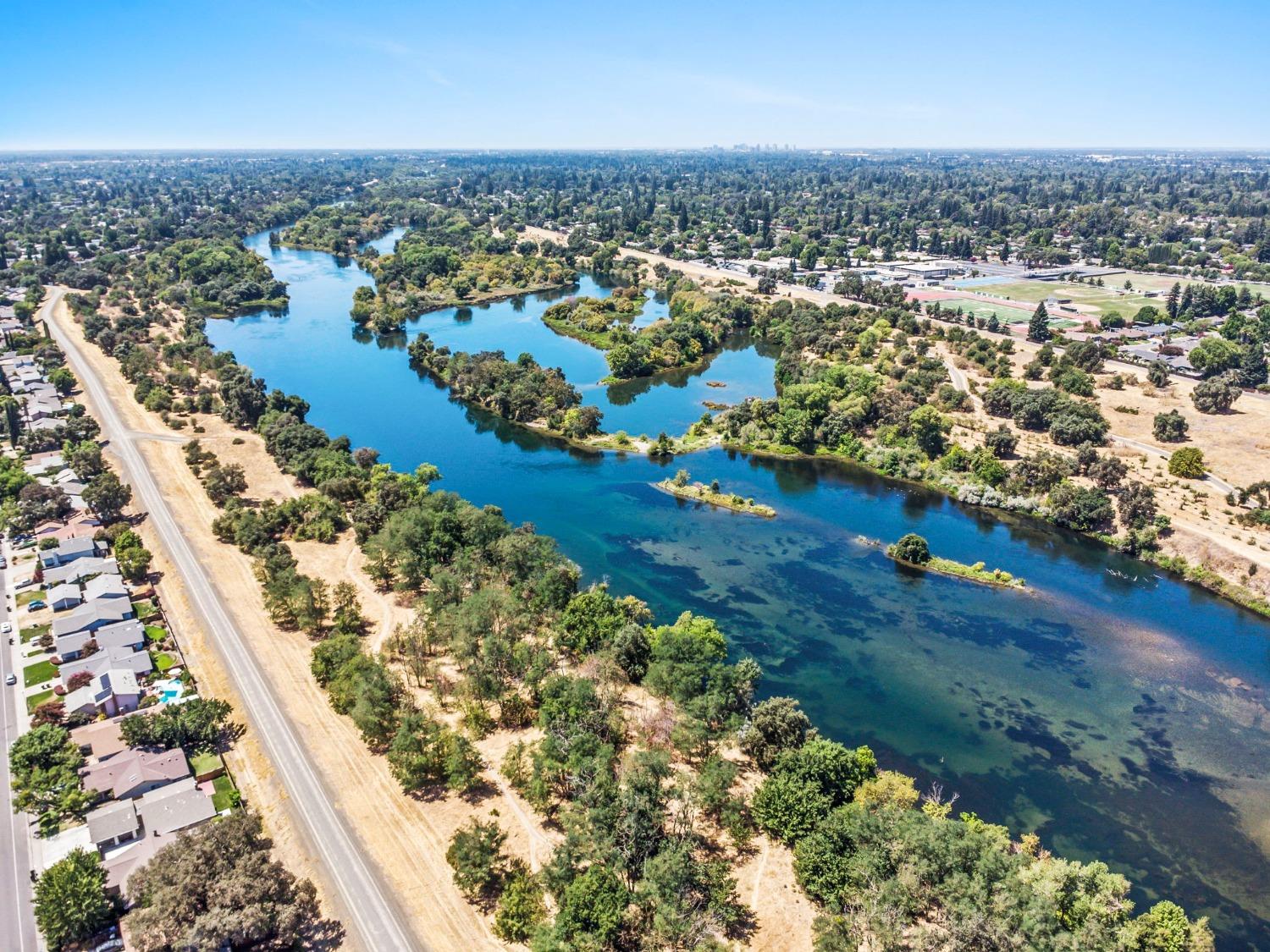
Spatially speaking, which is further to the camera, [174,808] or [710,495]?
[710,495]

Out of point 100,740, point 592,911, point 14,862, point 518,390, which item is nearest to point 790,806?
point 592,911

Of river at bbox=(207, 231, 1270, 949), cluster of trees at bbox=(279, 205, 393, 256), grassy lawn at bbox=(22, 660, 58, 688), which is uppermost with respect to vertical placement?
cluster of trees at bbox=(279, 205, 393, 256)

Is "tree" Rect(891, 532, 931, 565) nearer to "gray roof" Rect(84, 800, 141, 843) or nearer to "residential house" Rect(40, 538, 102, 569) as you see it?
"gray roof" Rect(84, 800, 141, 843)

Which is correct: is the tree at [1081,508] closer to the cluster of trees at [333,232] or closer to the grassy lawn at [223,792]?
the grassy lawn at [223,792]

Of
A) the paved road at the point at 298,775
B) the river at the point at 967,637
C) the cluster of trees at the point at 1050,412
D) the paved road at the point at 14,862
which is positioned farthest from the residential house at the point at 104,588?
the cluster of trees at the point at 1050,412

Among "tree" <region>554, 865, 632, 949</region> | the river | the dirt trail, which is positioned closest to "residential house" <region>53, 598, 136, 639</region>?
the dirt trail

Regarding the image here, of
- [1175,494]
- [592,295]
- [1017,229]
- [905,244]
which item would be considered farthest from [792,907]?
[1017,229]

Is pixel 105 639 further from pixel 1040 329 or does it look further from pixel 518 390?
pixel 1040 329
